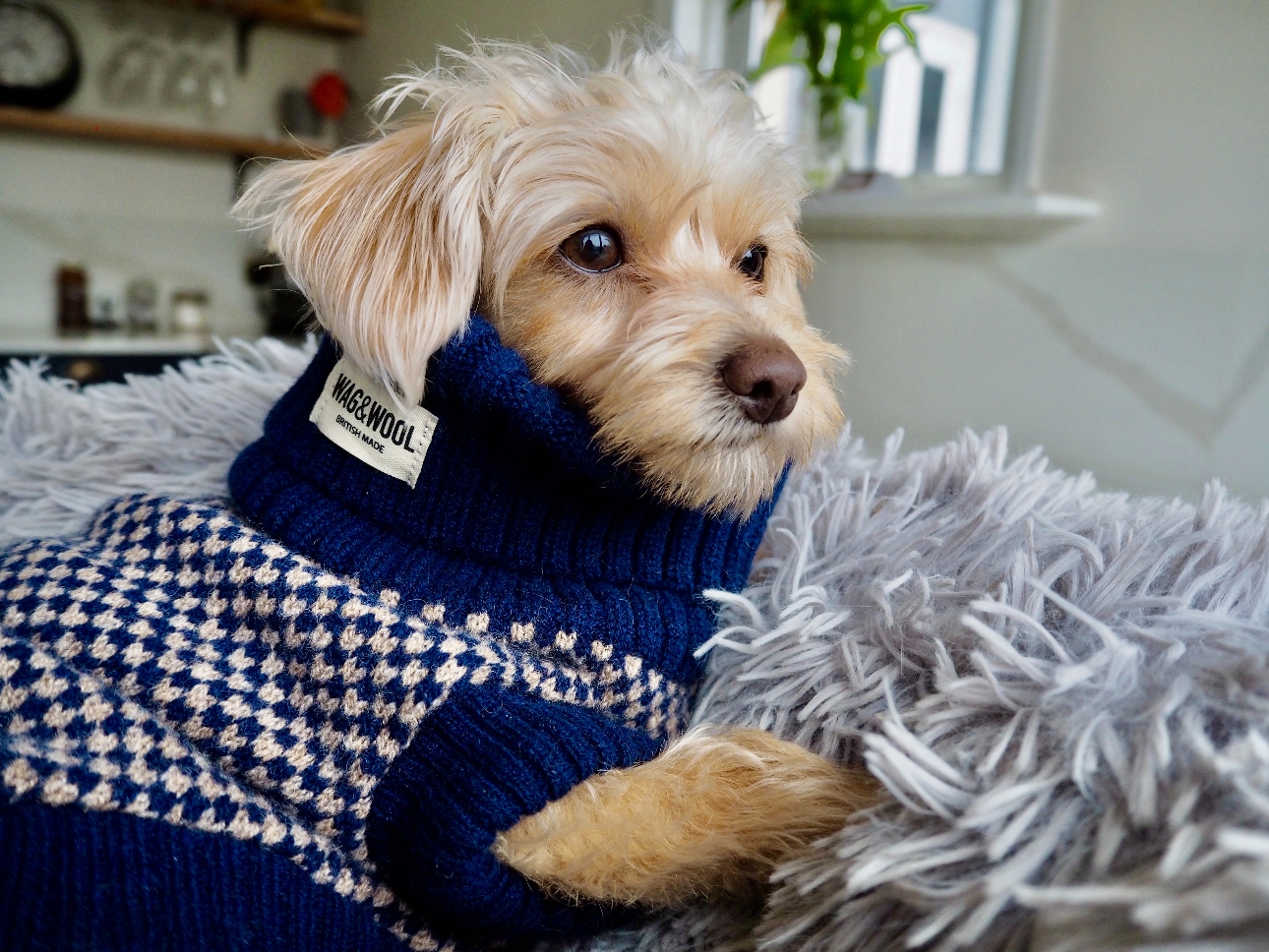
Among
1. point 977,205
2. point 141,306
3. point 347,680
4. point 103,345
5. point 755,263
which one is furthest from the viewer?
point 141,306

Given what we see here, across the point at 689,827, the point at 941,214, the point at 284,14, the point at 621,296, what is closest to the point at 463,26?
the point at 284,14

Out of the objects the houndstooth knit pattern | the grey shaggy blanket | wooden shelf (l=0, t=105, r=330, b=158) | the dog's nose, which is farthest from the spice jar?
the dog's nose

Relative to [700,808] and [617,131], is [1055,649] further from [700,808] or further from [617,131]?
[617,131]

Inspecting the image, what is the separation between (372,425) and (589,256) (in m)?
0.23

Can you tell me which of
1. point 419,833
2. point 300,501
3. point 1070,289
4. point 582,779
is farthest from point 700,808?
point 1070,289

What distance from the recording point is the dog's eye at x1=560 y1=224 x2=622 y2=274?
79 cm

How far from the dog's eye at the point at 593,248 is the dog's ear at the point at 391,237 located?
0.08 meters

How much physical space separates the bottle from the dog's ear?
8.45 ft

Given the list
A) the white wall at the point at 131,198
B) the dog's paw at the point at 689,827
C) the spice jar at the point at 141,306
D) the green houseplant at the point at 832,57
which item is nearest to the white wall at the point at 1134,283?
the green houseplant at the point at 832,57

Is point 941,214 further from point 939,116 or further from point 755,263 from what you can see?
point 755,263

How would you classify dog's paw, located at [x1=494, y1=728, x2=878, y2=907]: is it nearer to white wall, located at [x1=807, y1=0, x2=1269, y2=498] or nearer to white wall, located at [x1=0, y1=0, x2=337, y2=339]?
white wall, located at [x1=807, y1=0, x2=1269, y2=498]

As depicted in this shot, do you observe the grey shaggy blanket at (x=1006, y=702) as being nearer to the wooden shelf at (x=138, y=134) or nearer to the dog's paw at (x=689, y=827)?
the dog's paw at (x=689, y=827)

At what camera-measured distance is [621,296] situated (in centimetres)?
80

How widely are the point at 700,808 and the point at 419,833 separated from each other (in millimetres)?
185
